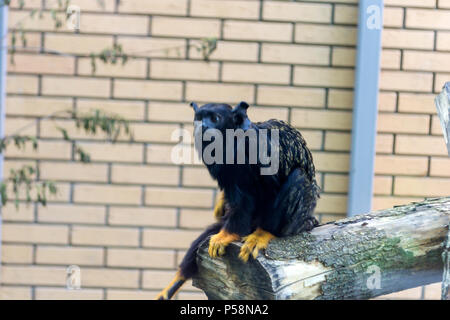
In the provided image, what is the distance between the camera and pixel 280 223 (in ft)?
3.74

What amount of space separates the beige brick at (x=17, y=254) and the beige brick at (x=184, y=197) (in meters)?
0.46

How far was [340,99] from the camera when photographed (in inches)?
57.6

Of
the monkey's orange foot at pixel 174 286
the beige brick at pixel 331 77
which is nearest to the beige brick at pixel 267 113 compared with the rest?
the beige brick at pixel 331 77

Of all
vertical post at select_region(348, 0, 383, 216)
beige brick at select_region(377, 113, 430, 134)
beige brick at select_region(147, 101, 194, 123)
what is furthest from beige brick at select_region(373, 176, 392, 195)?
beige brick at select_region(147, 101, 194, 123)

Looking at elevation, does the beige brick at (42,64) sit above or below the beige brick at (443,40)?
below

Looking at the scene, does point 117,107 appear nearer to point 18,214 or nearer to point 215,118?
point 18,214

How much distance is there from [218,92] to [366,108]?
1.63 feet

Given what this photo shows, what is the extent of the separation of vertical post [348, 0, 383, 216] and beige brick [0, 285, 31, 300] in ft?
3.63

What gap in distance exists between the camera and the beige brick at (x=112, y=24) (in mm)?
1691

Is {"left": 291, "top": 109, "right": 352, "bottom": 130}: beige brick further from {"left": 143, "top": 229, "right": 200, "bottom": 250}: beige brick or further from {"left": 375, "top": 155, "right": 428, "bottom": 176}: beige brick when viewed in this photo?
{"left": 143, "top": 229, "right": 200, "bottom": 250}: beige brick

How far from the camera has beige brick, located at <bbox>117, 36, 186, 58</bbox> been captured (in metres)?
1.71

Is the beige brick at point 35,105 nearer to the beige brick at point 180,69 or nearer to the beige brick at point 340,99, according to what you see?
the beige brick at point 180,69
